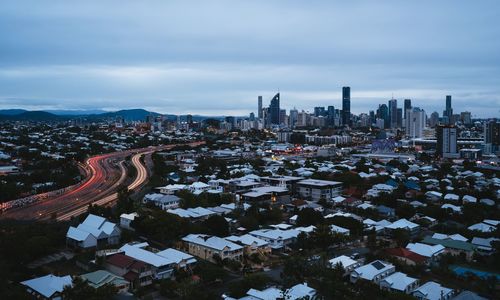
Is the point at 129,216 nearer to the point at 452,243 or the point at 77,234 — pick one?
the point at 77,234

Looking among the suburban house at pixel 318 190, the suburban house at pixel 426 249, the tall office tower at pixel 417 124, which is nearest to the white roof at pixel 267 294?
the suburban house at pixel 426 249

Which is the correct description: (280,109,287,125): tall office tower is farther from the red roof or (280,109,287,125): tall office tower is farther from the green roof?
the red roof

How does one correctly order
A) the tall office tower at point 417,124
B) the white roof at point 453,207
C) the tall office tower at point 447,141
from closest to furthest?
the white roof at point 453,207 < the tall office tower at point 447,141 < the tall office tower at point 417,124

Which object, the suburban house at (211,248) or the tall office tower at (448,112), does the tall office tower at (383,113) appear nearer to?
Answer: the tall office tower at (448,112)

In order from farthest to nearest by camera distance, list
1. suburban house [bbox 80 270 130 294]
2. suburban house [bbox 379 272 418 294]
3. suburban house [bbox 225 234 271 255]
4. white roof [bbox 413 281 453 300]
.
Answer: suburban house [bbox 225 234 271 255] < suburban house [bbox 379 272 418 294] < suburban house [bbox 80 270 130 294] < white roof [bbox 413 281 453 300]

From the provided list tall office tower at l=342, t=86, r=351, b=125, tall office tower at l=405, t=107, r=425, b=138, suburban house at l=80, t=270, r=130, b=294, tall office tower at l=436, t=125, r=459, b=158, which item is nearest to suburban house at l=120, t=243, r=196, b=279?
suburban house at l=80, t=270, r=130, b=294

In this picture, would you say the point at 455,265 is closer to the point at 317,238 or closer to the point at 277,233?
the point at 317,238

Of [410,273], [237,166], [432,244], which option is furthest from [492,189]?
[237,166]
